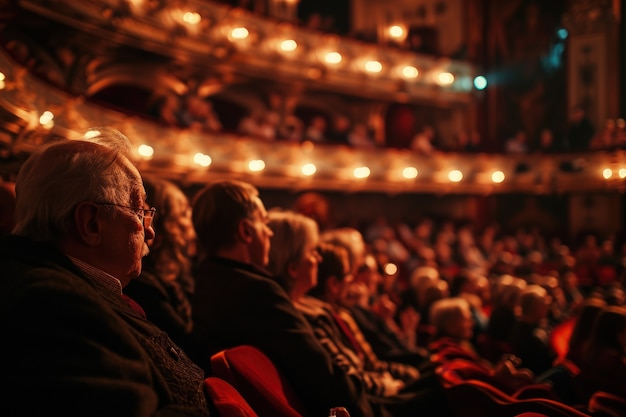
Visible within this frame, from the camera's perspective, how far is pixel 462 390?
255cm

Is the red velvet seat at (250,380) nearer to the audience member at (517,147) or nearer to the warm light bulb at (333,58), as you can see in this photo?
the warm light bulb at (333,58)

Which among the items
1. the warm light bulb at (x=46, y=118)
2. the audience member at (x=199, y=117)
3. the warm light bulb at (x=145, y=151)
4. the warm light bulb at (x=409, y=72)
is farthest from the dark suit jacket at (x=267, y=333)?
the warm light bulb at (x=409, y=72)

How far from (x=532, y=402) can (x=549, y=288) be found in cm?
462

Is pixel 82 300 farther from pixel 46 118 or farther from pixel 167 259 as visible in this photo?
pixel 46 118

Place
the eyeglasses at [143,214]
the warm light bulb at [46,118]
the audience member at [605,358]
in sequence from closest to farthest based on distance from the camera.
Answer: the eyeglasses at [143,214]
the audience member at [605,358]
the warm light bulb at [46,118]

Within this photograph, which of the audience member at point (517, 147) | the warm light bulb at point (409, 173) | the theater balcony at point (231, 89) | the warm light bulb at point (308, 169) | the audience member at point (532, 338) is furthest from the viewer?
the audience member at point (517, 147)

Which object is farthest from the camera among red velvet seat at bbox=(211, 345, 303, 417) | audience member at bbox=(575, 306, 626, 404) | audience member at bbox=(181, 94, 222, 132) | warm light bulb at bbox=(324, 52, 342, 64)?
warm light bulb at bbox=(324, 52, 342, 64)

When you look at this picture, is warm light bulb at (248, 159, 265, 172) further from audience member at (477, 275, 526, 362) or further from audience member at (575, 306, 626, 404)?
audience member at (575, 306, 626, 404)

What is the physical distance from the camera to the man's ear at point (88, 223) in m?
1.49

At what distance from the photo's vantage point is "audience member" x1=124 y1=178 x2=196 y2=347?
7.91ft

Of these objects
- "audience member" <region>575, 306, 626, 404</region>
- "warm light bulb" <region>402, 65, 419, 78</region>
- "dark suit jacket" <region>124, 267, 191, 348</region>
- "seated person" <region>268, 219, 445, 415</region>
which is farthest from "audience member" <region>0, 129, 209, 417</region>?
"warm light bulb" <region>402, 65, 419, 78</region>

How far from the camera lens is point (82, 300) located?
1.28m

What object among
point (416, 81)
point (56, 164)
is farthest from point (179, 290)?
point (416, 81)

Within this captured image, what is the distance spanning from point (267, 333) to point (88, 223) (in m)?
0.91
